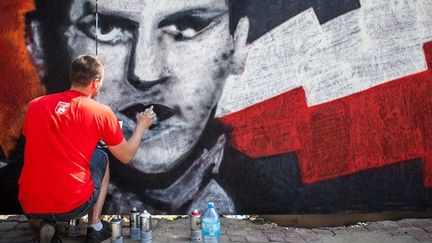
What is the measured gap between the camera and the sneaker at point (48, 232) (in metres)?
3.73

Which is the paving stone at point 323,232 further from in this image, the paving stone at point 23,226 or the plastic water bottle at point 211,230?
the paving stone at point 23,226

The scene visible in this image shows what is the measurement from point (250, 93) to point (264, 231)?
1276mm

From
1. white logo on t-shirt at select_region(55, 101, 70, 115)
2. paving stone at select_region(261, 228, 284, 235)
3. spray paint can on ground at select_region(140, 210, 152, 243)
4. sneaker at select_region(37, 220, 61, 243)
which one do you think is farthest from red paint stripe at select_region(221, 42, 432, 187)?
sneaker at select_region(37, 220, 61, 243)

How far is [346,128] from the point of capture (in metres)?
4.44

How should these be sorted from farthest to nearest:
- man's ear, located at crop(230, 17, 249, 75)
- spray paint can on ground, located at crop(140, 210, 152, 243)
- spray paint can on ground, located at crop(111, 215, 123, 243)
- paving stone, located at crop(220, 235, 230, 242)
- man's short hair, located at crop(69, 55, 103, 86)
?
man's ear, located at crop(230, 17, 249, 75), paving stone, located at crop(220, 235, 230, 242), spray paint can on ground, located at crop(140, 210, 152, 243), spray paint can on ground, located at crop(111, 215, 123, 243), man's short hair, located at crop(69, 55, 103, 86)

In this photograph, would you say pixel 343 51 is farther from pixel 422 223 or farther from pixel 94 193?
pixel 94 193

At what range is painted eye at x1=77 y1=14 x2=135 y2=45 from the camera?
175 inches

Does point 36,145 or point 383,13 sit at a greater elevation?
point 383,13

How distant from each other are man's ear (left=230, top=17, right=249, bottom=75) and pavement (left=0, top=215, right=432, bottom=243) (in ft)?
4.76

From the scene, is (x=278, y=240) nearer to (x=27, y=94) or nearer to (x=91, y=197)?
(x=91, y=197)

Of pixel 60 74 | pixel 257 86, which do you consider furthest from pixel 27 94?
pixel 257 86

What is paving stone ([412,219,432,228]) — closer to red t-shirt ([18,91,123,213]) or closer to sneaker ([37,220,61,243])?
red t-shirt ([18,91,123,213])

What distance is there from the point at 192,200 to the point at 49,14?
217 cm

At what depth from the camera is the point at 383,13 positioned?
4344 millimetres
